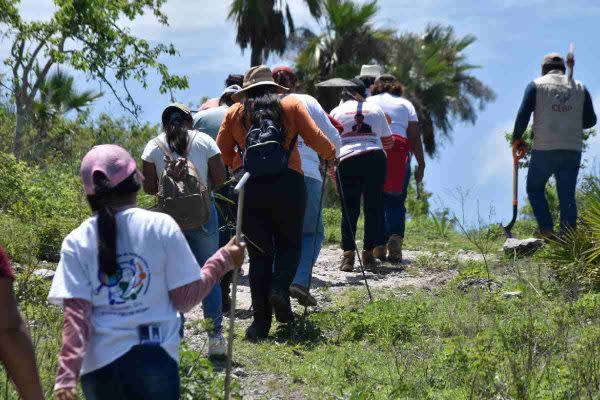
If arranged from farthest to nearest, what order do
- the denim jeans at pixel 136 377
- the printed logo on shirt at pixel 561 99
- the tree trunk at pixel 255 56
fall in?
the tree trunk at pixel 255 56 → the printed logo on shirt at pixel 561 99 → the denim jeans at pixel 136 377

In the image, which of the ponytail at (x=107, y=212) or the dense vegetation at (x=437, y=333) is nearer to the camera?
the ponytail at (x=107, y=212)

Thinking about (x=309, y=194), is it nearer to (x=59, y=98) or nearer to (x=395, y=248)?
(x=395, y=248)

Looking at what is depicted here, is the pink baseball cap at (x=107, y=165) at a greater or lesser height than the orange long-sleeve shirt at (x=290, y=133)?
lesser

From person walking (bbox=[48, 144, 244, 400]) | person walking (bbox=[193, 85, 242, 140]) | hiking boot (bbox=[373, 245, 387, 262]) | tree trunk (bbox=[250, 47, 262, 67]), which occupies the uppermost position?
tree trunk (bbox=[250, 47, 262, 67])

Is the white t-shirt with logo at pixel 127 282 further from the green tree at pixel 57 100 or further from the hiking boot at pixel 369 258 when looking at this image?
the green tree at pixel 57 100

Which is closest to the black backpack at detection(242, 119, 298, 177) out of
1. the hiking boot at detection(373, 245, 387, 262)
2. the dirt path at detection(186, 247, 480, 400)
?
the dirt path at detection(186, 247, 480, 400)

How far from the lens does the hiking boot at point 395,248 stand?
11.7 meters

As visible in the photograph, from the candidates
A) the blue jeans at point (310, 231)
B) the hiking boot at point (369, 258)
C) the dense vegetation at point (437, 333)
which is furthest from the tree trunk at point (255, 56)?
the blue jeans at point (310, 231)

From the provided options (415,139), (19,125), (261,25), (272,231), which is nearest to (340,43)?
(261,25)

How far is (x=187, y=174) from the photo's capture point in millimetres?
6746

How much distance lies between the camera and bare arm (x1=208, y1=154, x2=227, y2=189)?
694 centimetres

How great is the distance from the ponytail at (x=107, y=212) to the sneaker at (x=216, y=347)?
292 centimetres

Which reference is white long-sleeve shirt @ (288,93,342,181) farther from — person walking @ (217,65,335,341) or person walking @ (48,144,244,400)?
person walking @ (48,144,244,400)

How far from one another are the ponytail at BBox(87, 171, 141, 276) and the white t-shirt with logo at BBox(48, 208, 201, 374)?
0.08 ft
